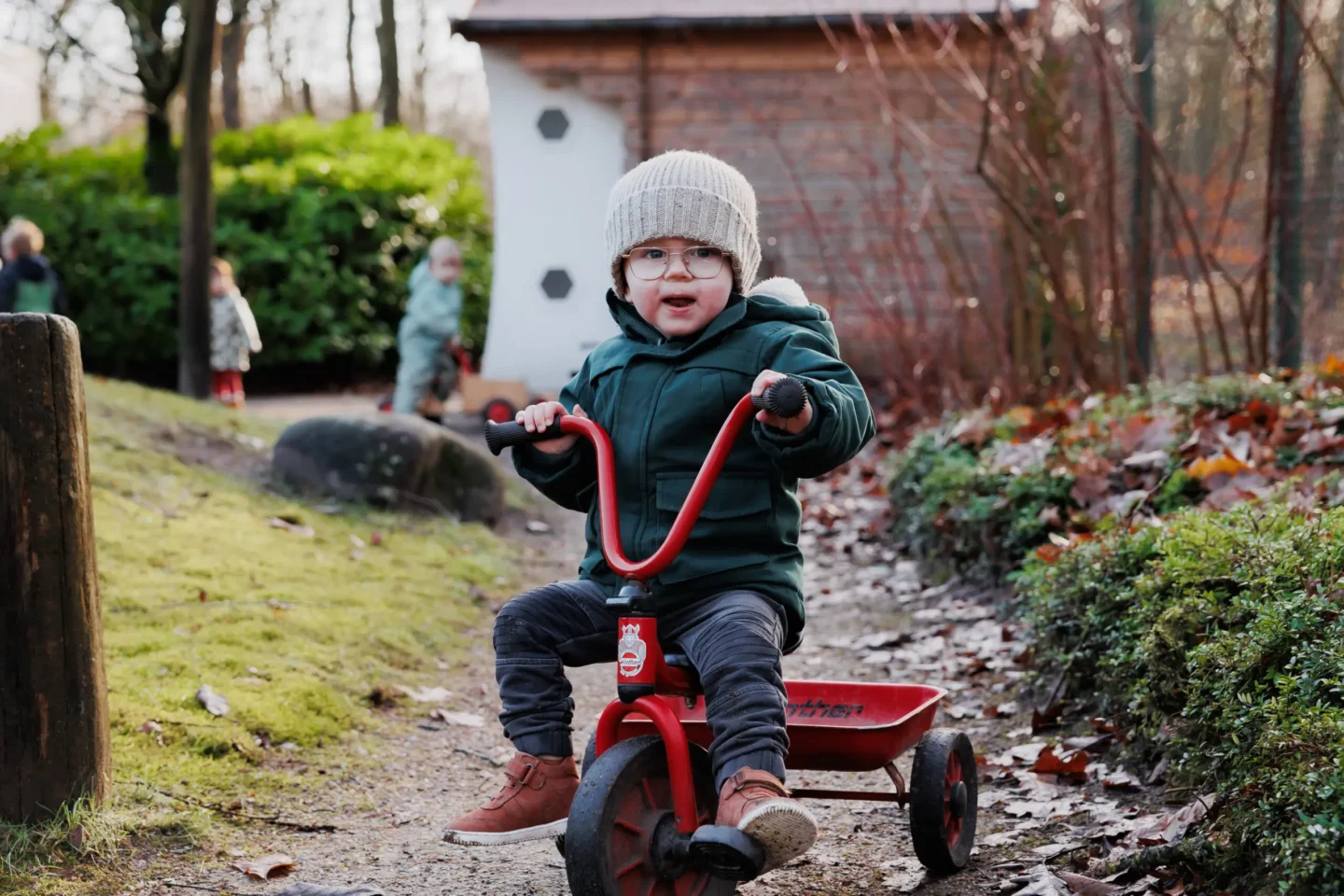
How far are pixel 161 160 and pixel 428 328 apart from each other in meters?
6.94

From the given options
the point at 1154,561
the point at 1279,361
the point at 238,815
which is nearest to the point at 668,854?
the point at 238,815

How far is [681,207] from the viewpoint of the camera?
3230 mm

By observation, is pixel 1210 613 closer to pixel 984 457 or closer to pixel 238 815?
pixel 238 815

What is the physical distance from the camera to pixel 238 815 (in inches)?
151

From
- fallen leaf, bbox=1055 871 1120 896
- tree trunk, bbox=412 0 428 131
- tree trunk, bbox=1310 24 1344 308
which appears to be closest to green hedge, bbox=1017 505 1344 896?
fallen leaf, bbox=1055 871 1120 896

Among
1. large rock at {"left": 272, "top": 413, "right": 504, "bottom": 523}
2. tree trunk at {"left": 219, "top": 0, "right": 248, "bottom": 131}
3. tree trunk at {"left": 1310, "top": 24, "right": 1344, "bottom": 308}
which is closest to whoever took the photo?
tree trunk at {"left": 1310, "top": 24, "right": 1344, "bottom": 308}

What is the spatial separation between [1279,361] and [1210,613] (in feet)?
13.7

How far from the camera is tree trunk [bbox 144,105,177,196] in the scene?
16844 millimetres

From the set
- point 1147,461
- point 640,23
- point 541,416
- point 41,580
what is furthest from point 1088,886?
point 640,23

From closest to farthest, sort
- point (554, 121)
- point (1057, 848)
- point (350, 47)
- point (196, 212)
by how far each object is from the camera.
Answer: point (1057, 848)
point (196, 212)
point (554, 121)
point (350, 47)

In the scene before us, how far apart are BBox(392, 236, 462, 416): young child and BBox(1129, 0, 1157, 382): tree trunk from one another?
5879mm

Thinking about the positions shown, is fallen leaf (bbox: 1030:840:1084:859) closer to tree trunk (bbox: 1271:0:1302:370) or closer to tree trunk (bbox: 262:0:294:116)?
tree trunk (bbox: 1271:0:1302:370)

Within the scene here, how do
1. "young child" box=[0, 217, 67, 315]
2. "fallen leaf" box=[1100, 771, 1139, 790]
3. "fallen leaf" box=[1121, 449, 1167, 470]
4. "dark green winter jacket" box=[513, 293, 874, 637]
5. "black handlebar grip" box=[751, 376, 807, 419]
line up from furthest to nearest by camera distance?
1. "young child" box=[0, 217, 67, 315]
2. "fallen leaf" box=[1121, 449, 1167, 470]
3. "fallen leaf" box=[1100, 771, 1139, 790]
4. "dark green winter jacket" box=[513, 293, 874, 637]
5. "black handlebar grip" box=[751, 376, 807, 419]

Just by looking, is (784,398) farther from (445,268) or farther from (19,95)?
(19,95)
